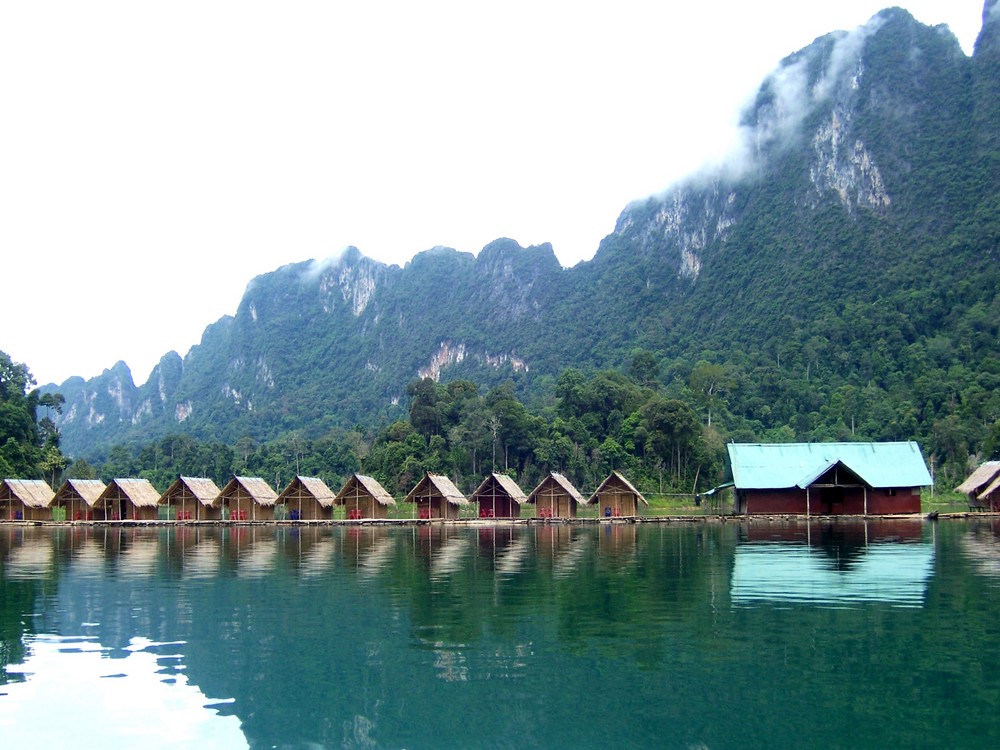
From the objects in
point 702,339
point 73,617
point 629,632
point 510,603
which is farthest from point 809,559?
point 702,339

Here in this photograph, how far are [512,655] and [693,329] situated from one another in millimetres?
91654

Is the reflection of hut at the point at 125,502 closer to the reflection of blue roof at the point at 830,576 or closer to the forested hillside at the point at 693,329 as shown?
the forested hillside at the point at 693,329

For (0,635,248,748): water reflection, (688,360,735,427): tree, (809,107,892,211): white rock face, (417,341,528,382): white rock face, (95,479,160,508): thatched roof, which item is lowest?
(0,635,248,748): water reflection

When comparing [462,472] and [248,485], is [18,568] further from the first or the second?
[462,472]

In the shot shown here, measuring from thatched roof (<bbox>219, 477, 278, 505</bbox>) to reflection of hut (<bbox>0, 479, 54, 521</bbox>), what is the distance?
8599mm

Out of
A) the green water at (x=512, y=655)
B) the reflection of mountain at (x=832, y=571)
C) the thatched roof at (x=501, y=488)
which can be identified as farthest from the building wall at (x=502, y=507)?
the green water at (x=512, y=655)

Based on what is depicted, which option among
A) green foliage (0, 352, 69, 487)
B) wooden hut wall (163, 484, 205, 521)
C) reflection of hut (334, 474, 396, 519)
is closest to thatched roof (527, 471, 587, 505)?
reflection of hut (334, 474, 396, 519)

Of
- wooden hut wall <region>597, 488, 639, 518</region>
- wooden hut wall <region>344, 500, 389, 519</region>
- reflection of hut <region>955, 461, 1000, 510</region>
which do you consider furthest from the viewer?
wooden hut wall <region>344, 500, 389, 519</region>

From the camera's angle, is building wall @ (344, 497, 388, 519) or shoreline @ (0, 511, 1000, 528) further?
building wall @ (344, 497, 388, 519)

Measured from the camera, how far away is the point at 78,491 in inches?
1796

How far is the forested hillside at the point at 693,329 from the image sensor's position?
57.6 metres

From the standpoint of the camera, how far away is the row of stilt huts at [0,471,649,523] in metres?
43.3

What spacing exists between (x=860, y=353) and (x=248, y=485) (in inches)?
1950

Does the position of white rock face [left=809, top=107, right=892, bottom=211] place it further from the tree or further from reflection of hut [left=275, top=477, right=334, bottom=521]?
reflection of hut [left=275, top=477, right=334, bottom=521]
